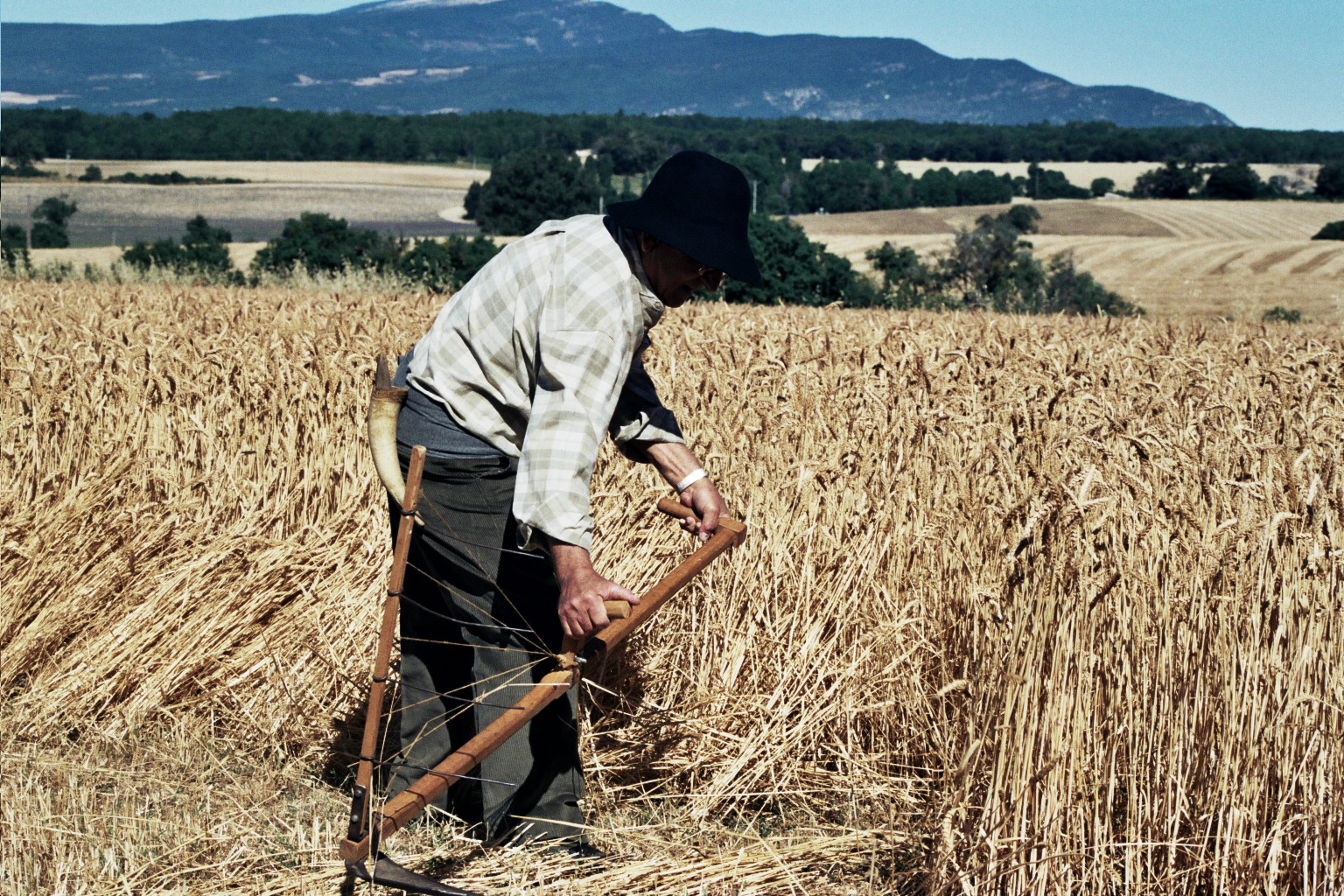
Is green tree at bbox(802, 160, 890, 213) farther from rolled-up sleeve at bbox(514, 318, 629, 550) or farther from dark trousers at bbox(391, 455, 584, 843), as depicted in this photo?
rolled-up sleeve at bbox(514, 318, 629, 550)

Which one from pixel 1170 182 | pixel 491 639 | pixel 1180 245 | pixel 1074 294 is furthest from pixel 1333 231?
pixel 491 639

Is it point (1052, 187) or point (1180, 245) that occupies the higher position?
point (1052, 187)

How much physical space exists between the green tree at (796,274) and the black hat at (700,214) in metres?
23.3

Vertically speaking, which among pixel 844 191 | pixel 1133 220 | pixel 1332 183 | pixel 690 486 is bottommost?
pixel 690 486

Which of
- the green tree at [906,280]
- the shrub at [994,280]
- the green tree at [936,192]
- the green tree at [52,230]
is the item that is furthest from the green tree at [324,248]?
the green tree at [936,192]

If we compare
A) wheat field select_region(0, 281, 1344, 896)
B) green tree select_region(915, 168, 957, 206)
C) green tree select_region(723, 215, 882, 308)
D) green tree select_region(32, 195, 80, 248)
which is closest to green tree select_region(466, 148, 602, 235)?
green tree select_region(32, 195, 80, 248)

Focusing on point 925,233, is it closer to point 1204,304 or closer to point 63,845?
point 1204,304

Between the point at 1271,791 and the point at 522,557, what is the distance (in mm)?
1752

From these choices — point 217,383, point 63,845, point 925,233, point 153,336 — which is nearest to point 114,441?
point 217,383

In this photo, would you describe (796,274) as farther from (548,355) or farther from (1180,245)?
(548,355)

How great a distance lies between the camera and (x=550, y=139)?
91000mm

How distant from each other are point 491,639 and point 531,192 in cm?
5118

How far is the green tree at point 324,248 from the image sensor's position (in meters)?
27.8

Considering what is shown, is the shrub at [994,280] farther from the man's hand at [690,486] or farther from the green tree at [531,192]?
the green tree at [531,192]
